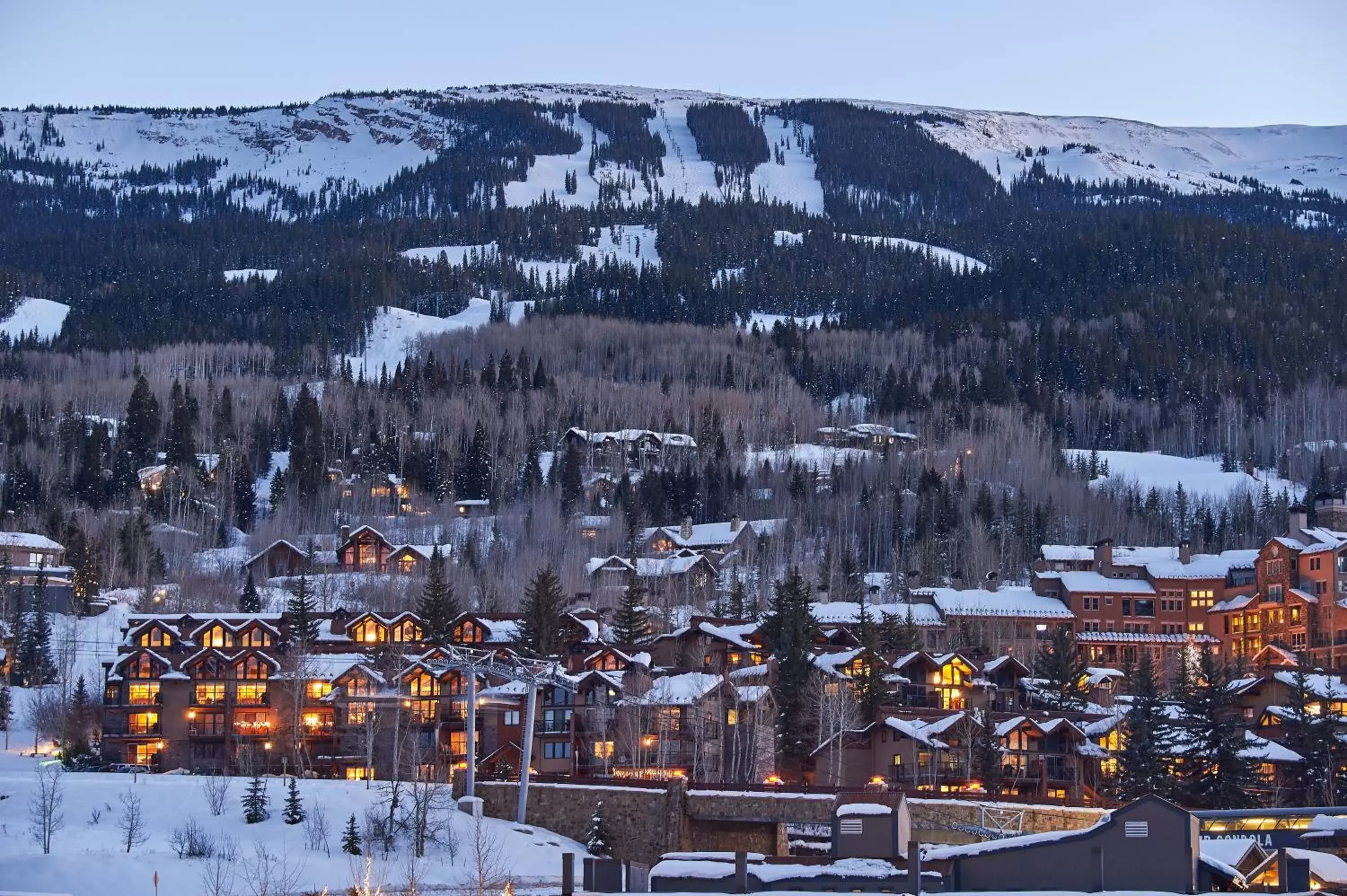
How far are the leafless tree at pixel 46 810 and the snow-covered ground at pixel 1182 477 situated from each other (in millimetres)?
101870

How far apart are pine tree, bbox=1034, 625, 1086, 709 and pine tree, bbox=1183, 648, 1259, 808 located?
316 inches

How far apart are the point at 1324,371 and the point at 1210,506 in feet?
175

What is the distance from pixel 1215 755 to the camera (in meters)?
67.1

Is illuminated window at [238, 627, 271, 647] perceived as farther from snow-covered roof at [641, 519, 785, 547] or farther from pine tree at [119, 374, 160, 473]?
pine tree at [119, 374, 160, 473]

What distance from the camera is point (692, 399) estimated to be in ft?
578

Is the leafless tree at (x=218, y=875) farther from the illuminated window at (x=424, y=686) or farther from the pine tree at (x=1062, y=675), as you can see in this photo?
the pine tree at (x=1062, y=675)

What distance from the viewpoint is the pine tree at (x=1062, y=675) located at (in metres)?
79.4

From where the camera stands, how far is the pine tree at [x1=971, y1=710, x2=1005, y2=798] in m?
69.5

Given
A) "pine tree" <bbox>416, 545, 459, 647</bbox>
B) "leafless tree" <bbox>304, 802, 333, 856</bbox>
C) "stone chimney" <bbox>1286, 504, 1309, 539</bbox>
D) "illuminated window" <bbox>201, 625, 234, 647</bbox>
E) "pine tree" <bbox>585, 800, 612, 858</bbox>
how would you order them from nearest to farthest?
1. "leafless tree" <bbox>304, 802, 333, 856</bbox>
2. "pine tree" <bbox>585, 800, 612, 858</bbox>
3. "illuminated window" <bbox>201, 625, 234, 647</bbox>
4. "pine tree" <bbox>416, 545, 459, 647</bbox>
5. "stone chimney" <bbox>1286, 504, 1309, 539</bbox>

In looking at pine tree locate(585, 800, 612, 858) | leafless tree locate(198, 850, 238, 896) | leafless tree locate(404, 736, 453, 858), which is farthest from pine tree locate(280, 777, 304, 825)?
pine tree locate(585, 800, 612, 858)

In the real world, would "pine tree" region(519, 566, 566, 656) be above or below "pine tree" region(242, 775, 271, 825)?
above

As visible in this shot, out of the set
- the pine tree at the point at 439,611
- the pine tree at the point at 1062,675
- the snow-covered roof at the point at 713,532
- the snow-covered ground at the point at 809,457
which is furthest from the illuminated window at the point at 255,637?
the snow-covered ground at the point at 809,457

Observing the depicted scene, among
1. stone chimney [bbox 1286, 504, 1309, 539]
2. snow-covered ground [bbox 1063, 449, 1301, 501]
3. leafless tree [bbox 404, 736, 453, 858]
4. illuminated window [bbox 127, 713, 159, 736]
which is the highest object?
stone chimney [bbox 1286, 504, 1309, 539]

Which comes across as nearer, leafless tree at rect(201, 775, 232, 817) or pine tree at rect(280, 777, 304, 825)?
pine tree at rect(280, 777, 304, 825)
